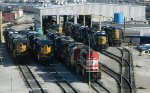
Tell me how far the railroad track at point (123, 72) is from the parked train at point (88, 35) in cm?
140

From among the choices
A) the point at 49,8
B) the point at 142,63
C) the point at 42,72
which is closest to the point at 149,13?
the point at 49,8

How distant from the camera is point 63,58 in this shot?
52.2 meters

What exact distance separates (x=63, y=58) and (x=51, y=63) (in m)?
2.08

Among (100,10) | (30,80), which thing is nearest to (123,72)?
(30,80)

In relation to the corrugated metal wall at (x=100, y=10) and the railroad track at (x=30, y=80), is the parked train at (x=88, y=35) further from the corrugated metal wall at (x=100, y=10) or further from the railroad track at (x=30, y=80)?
the railroad track at (x=30, y=80)

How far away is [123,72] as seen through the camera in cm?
4809

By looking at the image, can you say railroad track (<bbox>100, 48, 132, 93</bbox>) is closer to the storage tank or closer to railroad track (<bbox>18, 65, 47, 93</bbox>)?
railroad track (<bbox>18, 65, 47, 93</bbox>)

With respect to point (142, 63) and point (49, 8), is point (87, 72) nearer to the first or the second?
point (142, 63)

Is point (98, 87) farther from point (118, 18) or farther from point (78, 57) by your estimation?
point (118, 18)

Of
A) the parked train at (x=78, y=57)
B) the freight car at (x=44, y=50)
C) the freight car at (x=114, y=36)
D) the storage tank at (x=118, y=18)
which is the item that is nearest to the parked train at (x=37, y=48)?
the freight car at (x=44, y=50)

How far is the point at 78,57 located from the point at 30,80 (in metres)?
5.66

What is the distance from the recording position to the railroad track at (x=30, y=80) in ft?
126

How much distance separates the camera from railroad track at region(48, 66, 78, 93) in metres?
38.5

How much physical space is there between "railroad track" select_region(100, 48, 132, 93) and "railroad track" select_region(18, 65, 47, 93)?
753 centimetres
